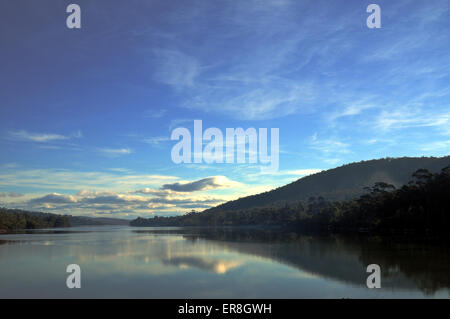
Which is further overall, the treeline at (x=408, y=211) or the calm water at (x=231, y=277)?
the treeline at (x=408, y=211)

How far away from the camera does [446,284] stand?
23766 mm

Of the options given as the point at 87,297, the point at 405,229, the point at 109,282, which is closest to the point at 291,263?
the point at 109,282

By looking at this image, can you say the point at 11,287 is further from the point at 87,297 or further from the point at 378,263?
the point at 378,263

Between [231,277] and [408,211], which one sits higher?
[408,211]

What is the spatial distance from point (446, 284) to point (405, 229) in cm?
5509

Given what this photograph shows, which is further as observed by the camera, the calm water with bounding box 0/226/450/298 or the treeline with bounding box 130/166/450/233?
the treeline with bounding box 130/166/450/233

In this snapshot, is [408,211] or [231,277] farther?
[408,211]
